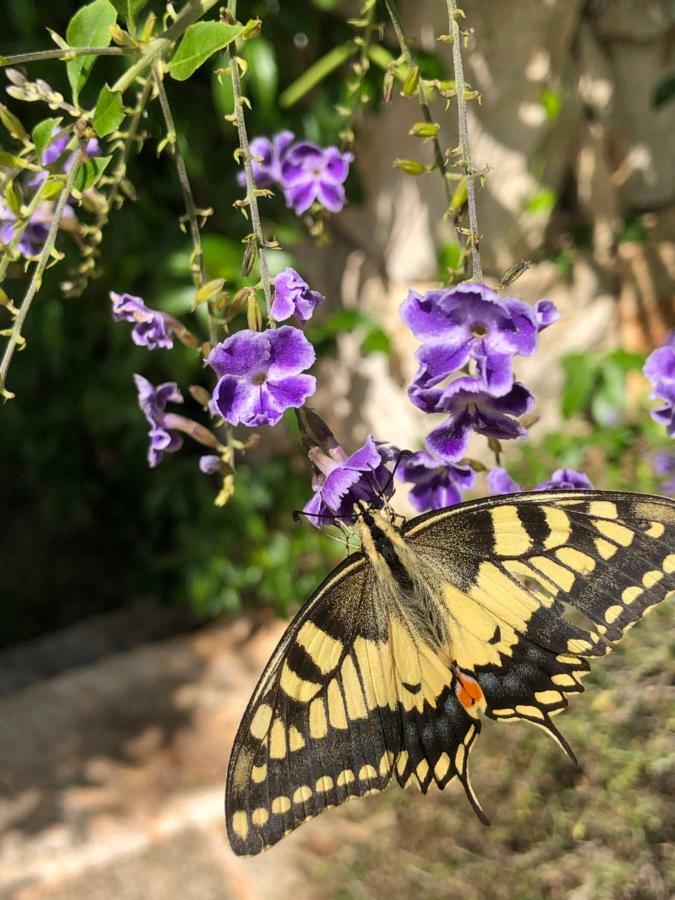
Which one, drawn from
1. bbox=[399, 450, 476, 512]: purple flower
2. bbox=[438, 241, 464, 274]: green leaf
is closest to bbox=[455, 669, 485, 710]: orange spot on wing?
bbox=[399, 450, 476, 512]: purple flower

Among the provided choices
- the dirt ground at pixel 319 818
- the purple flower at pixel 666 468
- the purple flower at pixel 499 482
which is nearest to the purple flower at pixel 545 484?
the purple flower at pixel 499 482

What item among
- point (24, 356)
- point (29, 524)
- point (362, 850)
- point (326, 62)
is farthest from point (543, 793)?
point (29, 524)

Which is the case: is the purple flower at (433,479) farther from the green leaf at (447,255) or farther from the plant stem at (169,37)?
the green leaf at (447,255)

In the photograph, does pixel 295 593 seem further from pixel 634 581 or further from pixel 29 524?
pixel 634 581

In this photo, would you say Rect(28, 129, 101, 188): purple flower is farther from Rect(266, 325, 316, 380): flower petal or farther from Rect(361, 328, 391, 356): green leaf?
Rect(361, 328, 391, 356): green leaf

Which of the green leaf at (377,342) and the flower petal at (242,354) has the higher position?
the green leaf at (377,342)
